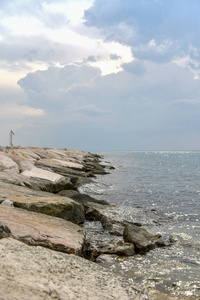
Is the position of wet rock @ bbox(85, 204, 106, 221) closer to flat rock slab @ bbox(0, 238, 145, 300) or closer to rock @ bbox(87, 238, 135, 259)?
rock @ bbox(87, 238, 135, 259)

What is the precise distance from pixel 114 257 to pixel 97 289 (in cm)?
362

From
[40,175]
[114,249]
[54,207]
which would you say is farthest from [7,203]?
[40,175]

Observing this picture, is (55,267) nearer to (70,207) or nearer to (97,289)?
(97,289)

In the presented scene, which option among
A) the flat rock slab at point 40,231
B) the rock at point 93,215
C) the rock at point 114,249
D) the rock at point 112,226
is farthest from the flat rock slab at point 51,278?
the rock at point 93,215

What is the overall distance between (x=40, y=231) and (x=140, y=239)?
3.68 m

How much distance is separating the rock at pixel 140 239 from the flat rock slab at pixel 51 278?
3494 mm

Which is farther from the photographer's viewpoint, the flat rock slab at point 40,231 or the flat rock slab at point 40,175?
the flat rock slab at point 40,175

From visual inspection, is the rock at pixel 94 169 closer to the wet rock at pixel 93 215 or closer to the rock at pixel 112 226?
the wet rock at pixel 93 215

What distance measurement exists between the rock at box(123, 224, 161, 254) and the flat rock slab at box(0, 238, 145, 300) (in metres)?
3.49

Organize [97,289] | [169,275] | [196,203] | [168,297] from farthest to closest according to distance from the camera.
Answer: [196,203] < [169,275] < [168,297] < [97,289]

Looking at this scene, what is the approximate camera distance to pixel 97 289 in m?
4.07

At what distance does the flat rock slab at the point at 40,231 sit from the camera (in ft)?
19.2

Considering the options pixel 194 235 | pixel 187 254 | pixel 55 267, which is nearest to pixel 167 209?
pixel 194 235

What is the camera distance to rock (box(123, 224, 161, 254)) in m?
8.26
